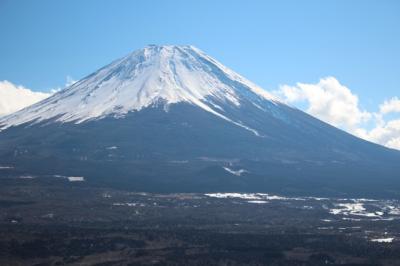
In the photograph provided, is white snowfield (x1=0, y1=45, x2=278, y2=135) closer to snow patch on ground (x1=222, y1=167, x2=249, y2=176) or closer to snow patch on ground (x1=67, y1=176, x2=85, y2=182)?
snow patch on ground (x1=222, y1=167, x2=249, y2=176)

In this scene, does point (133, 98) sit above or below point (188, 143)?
above

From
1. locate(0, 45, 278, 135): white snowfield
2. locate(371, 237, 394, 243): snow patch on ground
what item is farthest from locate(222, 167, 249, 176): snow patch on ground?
locate(371, 237, 394, 243): snow patch on ground

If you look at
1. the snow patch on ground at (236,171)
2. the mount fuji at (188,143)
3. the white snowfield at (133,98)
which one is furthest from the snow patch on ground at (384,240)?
the white snowfield at (133,98)

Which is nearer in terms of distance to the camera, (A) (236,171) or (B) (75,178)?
(B) (75,178)

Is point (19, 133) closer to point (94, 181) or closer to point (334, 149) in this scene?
point (94, 181)

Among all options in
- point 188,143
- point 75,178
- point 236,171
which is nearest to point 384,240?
point 236,171

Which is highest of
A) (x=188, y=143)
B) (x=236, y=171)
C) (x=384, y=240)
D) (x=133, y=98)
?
(x=133, y=98)

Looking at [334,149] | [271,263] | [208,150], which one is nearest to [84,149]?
[208,150]

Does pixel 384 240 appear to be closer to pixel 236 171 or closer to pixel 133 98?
pixel 236 171

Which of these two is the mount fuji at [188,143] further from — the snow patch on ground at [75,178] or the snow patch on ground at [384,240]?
the snow patch on ground at [384,240]
